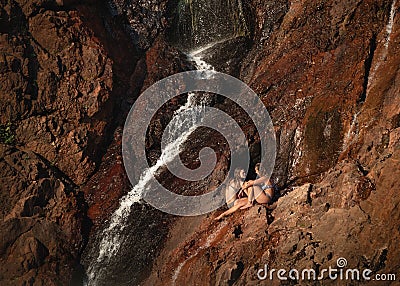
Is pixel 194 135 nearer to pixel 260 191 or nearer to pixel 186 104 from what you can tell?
pixel 186 104

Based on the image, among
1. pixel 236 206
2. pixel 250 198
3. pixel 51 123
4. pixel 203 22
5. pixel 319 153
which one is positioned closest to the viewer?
pixel 250 198

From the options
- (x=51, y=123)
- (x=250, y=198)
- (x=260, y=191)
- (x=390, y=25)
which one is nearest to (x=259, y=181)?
(x=260, y=191)

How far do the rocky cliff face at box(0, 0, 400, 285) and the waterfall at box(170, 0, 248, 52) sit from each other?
0.50 metres

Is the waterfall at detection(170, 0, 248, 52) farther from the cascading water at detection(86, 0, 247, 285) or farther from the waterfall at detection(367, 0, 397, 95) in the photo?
the waterfall at detection(367, 0, 397, 95)

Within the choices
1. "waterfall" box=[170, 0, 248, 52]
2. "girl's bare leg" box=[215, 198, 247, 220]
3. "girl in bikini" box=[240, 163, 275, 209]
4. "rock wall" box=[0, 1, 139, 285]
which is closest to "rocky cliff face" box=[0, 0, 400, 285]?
"rock wall" box=[0, 1, 139, 285]

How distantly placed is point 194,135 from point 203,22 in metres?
3.86

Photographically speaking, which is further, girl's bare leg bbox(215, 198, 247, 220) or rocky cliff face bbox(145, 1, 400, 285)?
girl's bare leg bbox(215, 198, 247, 220)

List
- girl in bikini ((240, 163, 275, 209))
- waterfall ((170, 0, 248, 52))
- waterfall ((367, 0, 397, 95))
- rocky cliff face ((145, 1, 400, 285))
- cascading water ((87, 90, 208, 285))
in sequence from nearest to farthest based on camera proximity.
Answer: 1. rocky cliff face ((145, 1, 400, 285))
2. girl in bikini ((240, 163, 275, 209))
3. cascading water ((87, 90, 208, 285))
4. waterfall ((367, 0, 397, 95))
5. waterfall ((170, 0, 248, 52))

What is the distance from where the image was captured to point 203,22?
14469 mm

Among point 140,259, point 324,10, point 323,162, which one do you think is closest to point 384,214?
point 323,162

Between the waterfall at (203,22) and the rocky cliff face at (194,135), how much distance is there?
19.6 inches

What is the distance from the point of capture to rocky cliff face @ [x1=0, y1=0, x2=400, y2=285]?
8.57 meters

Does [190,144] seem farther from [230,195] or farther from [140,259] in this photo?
[140,259]

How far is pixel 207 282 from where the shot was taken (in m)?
8.69
